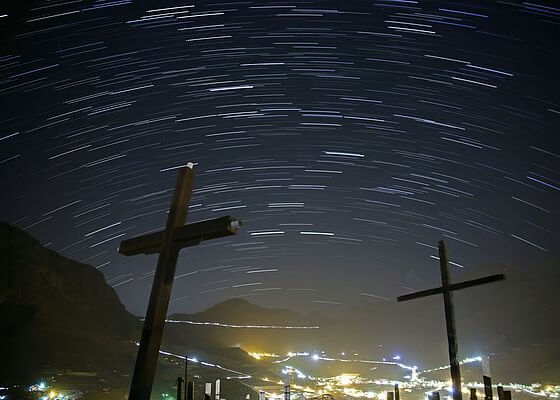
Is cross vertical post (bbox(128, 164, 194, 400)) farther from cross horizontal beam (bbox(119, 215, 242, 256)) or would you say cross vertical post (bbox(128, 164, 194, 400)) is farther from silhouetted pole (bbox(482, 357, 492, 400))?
silhouetted pole (bbox(482, 357, 492, 400))

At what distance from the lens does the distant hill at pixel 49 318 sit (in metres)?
Result: 75.0

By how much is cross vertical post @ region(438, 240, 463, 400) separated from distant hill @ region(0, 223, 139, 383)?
70.3 metres

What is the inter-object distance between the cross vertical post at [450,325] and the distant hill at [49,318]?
70328mm

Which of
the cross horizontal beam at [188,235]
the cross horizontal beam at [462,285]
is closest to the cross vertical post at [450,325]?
the cross horizontal beam at [462,285]

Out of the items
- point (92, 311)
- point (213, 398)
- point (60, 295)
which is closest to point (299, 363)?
point (92, 311)

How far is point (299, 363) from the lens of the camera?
560 ft

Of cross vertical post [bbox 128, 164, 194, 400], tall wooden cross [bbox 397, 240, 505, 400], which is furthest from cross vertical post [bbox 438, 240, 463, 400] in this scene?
cross vertical post [bbox 128, 164, 194, 400]

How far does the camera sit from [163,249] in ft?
21.8

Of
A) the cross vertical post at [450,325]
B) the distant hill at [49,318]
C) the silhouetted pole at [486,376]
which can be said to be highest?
the distant hill at [49,318]

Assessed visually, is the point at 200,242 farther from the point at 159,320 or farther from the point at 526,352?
the point at 526,352

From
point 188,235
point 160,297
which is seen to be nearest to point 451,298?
point 188,235

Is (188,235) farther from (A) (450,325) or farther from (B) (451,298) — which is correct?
(B) (451,298)

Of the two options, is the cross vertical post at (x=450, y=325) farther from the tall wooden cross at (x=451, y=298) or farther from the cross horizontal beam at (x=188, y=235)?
the cross horizontal beam at (x=188, y=235)

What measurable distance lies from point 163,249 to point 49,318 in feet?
346
